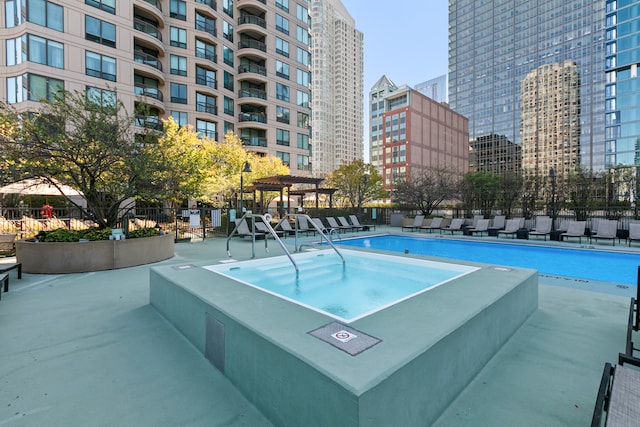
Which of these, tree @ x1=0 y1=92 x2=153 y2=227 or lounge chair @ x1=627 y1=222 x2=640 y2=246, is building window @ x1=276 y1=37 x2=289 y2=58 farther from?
lounge chair @ x1=627 y1=222 x2=640 y2=246

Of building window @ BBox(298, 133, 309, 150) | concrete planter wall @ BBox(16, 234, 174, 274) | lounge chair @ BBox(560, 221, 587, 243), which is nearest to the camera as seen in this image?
concrete planter wall @ BBox(16, 234, 174, 274)

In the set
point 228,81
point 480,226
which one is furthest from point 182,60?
point 480,226

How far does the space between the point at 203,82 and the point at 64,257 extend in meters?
25.9

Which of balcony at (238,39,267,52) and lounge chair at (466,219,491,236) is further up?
balcony at (238,39,267,52)

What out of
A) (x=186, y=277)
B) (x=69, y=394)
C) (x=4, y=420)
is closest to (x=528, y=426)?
(x=69, y=394)

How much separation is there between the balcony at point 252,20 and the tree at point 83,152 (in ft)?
94.1

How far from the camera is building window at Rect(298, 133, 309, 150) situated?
35.9 meters

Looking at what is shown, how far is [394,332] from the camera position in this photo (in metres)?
2.42

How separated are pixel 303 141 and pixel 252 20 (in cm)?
1346

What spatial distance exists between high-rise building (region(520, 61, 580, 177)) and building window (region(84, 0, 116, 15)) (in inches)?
3218

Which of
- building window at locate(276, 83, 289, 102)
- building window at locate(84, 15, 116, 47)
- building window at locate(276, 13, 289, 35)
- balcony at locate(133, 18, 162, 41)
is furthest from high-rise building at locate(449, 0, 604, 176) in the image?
building window at locate(84, 15, 116, 47)

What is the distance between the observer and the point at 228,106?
Answer: 103 ft

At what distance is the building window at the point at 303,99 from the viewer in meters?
35.8

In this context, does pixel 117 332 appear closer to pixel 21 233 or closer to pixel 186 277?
pixel 186 277
